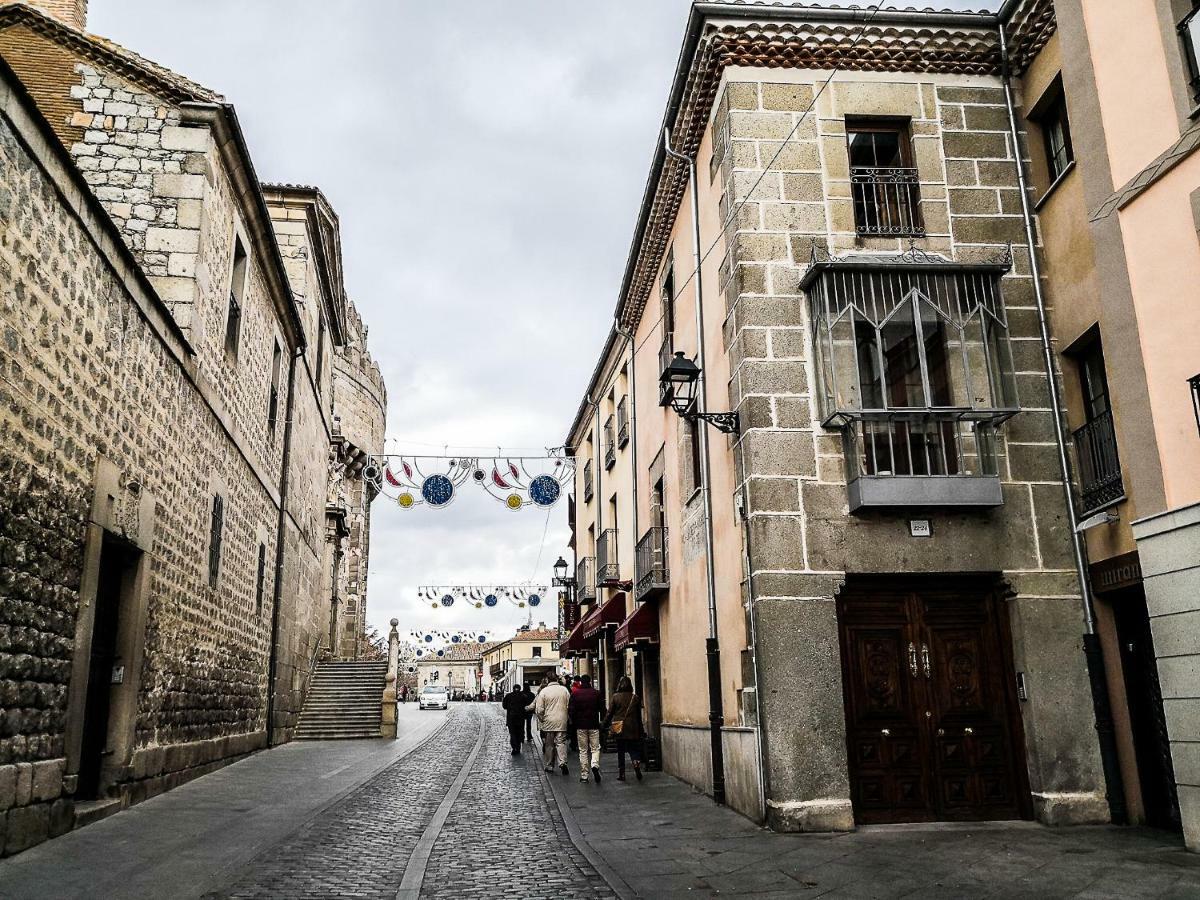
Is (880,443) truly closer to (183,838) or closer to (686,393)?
(686,393)

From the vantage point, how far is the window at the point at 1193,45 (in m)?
7.42

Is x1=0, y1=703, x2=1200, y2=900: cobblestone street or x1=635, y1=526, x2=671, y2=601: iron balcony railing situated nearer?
x1=0, y1=703, x2=1200, y2=900: cobblestone street

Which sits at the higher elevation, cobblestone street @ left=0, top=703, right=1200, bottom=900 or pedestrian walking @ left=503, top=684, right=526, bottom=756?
pedestrian walking @ left=503, top=684, right=526, bottom=756

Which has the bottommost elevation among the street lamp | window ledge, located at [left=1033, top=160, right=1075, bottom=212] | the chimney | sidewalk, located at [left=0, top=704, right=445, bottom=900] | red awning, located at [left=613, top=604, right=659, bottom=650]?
sidewalk, located at [left=0, top=704, right=445, bottom=900]

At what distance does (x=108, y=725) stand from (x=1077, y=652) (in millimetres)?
9768

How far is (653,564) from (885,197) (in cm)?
711

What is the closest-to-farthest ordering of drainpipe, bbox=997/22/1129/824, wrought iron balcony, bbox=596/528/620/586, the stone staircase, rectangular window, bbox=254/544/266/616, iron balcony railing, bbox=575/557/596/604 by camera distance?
drainpipe, bbox=997/22/1129/824 → rectangular window, bbox=254/544/266/616 → wrought iron balcony, bbox=596/528/620/586 → the stone staircase → iron balcony railing, bbox=575/557/596/604

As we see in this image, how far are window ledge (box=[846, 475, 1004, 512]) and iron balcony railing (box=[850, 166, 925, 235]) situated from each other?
9.45ft

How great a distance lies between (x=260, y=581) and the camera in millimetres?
18078

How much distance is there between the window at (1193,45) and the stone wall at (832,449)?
9.63ft

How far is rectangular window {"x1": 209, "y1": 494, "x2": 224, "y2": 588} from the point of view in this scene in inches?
541

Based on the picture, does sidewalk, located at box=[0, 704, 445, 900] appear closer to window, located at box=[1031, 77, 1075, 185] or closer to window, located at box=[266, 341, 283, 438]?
window, located at box=[266, 341, 283, 438]

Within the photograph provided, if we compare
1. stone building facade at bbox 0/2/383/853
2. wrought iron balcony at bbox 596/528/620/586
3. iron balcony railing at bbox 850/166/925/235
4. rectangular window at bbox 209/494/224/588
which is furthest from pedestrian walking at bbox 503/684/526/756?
iron balcony railing at bbox 850/166/925/235

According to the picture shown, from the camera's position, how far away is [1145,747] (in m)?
8.88
